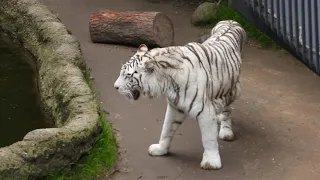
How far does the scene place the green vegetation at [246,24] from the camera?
8.60 m

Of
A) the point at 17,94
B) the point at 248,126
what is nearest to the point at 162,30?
the point at 17,94

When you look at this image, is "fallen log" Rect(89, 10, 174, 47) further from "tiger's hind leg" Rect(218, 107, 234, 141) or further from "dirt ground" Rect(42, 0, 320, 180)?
"tiger's hind leg" Rect(218, 107, 234, 141)

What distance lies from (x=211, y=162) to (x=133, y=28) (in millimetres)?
3085

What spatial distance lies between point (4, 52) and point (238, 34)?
351 centimetres

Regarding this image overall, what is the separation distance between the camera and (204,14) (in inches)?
365

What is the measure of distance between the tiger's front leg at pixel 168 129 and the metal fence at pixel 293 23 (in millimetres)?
1913

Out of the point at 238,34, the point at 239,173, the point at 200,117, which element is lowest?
the point at 239,173

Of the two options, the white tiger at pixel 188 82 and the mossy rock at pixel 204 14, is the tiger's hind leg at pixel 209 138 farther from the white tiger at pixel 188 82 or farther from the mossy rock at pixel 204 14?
the mossy rock at pixel 204 14

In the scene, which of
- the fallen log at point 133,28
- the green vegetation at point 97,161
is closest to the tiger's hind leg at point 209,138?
the green vegetation at point 97,161

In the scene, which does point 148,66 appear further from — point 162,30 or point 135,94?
point 162,30

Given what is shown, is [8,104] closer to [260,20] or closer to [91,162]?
[91,162]

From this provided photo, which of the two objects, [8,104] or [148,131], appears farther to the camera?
[8,104]

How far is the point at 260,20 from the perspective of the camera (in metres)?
8.18

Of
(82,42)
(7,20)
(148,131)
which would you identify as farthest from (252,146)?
(7,20)
